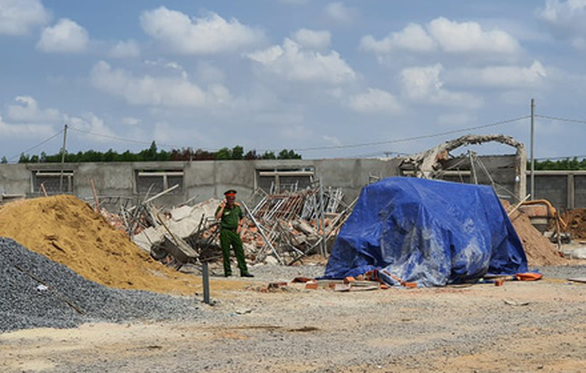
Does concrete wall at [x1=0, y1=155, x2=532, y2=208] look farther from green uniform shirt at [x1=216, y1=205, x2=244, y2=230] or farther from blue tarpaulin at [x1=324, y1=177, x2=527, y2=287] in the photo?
blue tarpaulin at [x1=324, y1=177, x2=527, y2=287]

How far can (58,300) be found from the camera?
12.8 metres

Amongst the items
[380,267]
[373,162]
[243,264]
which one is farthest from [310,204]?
[380,267]

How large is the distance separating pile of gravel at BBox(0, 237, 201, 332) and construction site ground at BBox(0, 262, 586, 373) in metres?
0.44

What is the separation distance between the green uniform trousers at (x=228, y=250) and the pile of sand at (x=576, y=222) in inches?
761

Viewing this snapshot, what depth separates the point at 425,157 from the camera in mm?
30484

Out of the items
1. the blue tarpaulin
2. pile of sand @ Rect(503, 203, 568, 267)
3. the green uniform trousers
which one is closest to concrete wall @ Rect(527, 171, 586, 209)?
pile of sand @ Rect(503, 203, 568, 267)

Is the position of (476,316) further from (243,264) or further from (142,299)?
(243,264)

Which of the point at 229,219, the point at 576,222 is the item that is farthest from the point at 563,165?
the point at 229,219

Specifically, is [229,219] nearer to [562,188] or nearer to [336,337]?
[336,337]

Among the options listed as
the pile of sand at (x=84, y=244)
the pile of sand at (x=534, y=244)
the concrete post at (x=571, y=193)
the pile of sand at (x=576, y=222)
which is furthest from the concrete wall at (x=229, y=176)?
the pile of sand at (x=84, y=244)

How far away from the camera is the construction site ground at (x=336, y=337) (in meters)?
9.09

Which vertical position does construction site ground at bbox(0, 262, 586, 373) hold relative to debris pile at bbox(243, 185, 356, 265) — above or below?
below

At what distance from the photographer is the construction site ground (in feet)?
29.8

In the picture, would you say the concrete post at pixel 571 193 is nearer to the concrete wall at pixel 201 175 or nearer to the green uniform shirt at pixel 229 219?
the concrete wall at pixel 201 175
